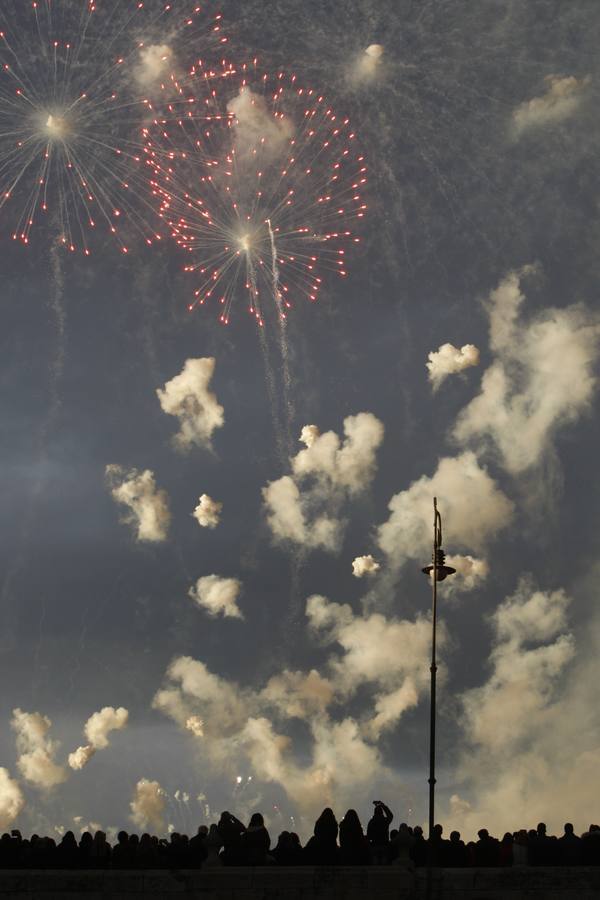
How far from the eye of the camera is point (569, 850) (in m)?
22.5

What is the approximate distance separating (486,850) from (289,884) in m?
4.39

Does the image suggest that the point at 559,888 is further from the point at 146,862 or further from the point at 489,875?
the point at 146,862

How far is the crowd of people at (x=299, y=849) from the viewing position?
21.9 meters

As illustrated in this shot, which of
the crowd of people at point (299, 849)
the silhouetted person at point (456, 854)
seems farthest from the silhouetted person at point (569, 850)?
the silhouetted person at point (456, 854)

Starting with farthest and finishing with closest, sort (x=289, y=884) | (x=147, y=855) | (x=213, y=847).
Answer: (x=147, y=855) → (x=213, y=847) → (x=289, y=884)

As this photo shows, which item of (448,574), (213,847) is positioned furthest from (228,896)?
(448,574)

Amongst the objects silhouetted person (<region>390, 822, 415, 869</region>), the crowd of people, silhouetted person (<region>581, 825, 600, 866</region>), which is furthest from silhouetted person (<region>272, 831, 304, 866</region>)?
silhouetted person (<region>581, 825, 600, 866</region>)

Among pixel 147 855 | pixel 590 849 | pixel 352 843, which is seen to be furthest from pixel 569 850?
pixel 147 855

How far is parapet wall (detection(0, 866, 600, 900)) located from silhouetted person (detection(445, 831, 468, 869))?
32.1 inches

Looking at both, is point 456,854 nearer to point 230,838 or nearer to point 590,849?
point 590,849

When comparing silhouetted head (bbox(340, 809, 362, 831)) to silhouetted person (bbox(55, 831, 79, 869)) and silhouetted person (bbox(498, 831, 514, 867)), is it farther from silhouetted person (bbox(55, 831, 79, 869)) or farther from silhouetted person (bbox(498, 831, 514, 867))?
silhouetted person (bbox(55, 831, 79, 869))

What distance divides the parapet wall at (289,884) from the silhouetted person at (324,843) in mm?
397

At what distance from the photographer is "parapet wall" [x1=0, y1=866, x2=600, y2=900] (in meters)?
21.1

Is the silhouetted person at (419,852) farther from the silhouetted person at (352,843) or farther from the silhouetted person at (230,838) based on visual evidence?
the silhouetted person at (230,838)
